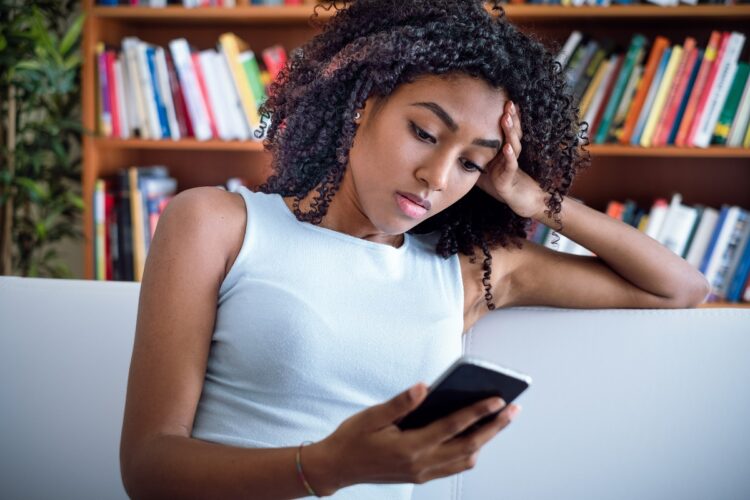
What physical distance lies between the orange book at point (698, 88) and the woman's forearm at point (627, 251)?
1.17 metres

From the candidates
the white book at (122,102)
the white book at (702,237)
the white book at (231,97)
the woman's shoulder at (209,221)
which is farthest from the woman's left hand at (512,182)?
the white book at (122,102)

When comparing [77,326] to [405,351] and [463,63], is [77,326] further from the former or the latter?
[463,63]

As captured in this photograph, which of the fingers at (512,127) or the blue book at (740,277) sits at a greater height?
the blue book at (740,277)

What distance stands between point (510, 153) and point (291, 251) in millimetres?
359

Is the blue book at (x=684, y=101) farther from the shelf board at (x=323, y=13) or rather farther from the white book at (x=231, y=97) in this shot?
the white book at (x=231, y=97)

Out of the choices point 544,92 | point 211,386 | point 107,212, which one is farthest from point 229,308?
point 107,212

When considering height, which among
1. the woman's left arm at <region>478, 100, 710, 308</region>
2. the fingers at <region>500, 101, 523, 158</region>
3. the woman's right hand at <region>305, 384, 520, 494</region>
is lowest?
the woman's right hand at <region>305, 384, 520, 494</region>

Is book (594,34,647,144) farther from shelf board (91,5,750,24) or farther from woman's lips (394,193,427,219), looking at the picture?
woman's lips (394,193,427,219)

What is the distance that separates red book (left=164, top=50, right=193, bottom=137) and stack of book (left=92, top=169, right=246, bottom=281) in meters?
0.23

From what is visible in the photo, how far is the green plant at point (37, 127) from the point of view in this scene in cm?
243

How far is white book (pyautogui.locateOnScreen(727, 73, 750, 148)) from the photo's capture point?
228 centimetres

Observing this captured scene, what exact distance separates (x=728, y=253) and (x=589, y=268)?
129 cm

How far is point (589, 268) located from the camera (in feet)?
4.27

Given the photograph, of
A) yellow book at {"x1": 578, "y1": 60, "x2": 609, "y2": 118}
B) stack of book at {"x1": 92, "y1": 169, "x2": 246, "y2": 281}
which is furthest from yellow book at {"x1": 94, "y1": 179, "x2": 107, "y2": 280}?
yellow book at {"x1": 578, "y1": 60, "x2": 609, "y2": 118}
